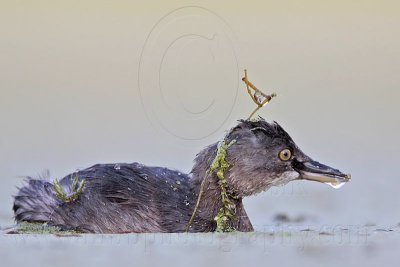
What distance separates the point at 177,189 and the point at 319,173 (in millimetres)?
1215

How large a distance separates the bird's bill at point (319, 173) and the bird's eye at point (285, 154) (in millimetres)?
100

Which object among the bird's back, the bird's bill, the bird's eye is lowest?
the bird's back

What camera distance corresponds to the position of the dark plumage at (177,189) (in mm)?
13211

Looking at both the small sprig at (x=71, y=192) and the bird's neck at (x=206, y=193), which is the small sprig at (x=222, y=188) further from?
the small sprig at (x=71, y=192)

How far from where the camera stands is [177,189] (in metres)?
Answer: 13.4

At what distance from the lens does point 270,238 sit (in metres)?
13.1

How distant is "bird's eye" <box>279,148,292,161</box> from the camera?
1327 cm

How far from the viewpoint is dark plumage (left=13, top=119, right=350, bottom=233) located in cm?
1321

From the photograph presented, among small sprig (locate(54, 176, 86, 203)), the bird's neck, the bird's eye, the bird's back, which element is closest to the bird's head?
the bird's eye

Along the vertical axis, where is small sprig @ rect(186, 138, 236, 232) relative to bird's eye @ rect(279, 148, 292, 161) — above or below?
below

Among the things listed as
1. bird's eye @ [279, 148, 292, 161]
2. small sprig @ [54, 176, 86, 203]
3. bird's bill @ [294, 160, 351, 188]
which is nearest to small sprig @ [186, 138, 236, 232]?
bird's eye @ [279, 148, 292, 161]

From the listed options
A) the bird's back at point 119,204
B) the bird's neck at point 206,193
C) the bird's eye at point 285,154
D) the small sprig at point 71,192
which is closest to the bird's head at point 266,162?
the bird's eye at point 285,154

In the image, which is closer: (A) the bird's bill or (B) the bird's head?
(B) the bird's head

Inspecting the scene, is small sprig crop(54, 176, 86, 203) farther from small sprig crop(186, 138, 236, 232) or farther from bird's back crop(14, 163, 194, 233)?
small sprig crop(186, 138, 236, 232)
